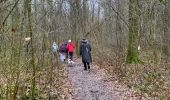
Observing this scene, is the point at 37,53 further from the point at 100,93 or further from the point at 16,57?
the point at 16,57

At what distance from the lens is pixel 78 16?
3541 centimetres

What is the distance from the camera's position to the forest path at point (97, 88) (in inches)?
541

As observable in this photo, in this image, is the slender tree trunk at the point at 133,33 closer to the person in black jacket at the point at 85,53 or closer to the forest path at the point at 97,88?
the person in black jacket at the point at 85,53

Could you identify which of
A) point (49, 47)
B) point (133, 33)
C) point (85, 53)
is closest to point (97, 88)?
point (49, 47)

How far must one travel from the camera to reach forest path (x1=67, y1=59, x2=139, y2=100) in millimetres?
13742

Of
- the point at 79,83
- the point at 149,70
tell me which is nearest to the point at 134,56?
the point at 149,70

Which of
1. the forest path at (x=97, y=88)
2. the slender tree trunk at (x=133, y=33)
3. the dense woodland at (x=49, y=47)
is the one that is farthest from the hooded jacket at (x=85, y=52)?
the slender tree trunk at (x=133, y=33)

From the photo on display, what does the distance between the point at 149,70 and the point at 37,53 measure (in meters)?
8.13

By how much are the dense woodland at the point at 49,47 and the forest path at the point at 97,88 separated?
0.57 metres

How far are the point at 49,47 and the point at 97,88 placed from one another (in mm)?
2677

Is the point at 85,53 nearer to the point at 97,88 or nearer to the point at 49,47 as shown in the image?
the point at 97,88

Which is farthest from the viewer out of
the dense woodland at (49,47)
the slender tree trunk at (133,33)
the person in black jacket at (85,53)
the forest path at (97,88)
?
the person in black jacket at (85,53)

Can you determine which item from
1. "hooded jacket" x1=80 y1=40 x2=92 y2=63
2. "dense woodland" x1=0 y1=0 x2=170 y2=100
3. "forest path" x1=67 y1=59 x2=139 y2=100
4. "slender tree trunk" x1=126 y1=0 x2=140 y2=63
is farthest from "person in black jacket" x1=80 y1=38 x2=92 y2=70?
"slender tree trunk" x1=126 y1=0 x2=140 y2=63

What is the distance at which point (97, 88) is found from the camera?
1527 cm
